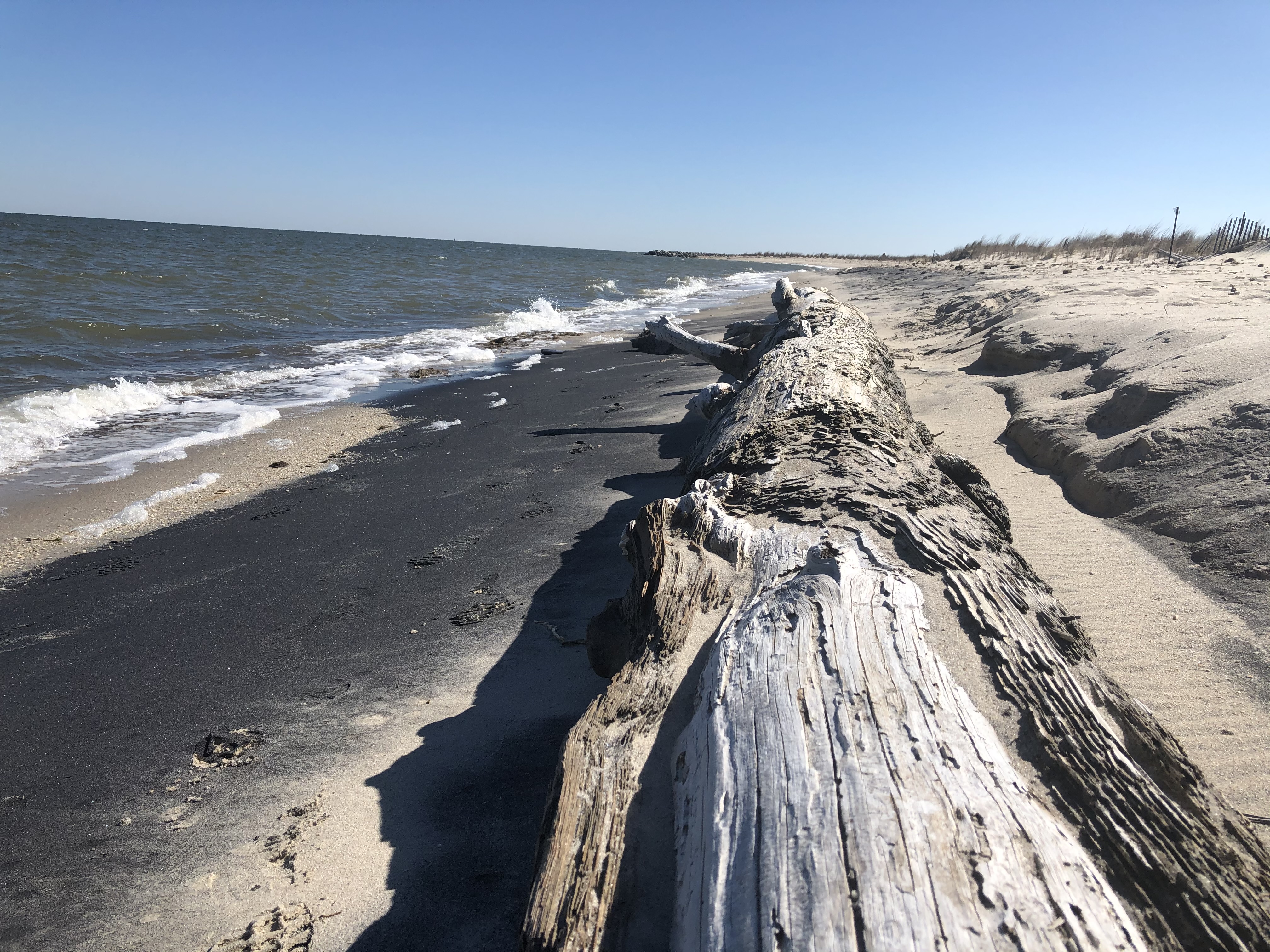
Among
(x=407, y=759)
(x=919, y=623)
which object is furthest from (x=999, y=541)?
(x=407, y=759)

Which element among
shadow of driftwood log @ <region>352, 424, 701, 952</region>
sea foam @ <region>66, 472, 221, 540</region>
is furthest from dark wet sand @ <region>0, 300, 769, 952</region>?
sea foam @ <region>66, 472, 221, 540</region>

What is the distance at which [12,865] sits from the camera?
2059 millimetres

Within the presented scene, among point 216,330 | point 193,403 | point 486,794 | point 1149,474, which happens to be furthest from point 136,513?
point 216,330

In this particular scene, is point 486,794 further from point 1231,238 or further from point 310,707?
point 1231,238

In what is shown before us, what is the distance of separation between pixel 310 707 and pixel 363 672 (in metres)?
0.27

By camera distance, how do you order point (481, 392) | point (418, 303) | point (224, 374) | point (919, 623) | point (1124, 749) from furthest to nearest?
point (418, 303) < point (224, 374) < point (481, 392) < point (919, 623) < point (1124, 749)

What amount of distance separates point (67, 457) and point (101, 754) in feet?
15.8

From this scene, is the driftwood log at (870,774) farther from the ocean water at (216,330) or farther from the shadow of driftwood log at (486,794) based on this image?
the ocean water at (216,330)

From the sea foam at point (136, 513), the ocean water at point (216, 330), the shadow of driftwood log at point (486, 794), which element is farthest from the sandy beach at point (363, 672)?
the ocean water at point (216, 330)

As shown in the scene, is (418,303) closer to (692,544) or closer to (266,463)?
(266,463)

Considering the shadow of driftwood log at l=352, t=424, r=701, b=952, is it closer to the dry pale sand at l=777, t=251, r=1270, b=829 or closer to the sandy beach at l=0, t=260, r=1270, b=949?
the sandy beach at l=0, t=260, r=1270, b=949

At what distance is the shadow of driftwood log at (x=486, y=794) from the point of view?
1853 millimetres

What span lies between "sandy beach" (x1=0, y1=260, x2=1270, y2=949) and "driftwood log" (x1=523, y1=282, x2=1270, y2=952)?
58cm

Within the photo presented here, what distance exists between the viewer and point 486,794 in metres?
2.29
